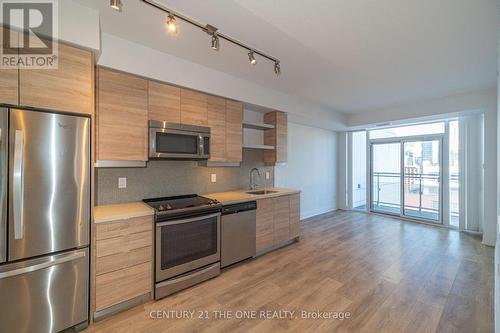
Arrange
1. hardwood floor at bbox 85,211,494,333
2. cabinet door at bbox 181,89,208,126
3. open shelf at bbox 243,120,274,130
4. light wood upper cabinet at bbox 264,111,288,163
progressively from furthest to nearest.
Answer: light wood upper cabinet at bbox 264,111,288,163
open shelf at bbox 243,120,274,130
cabinet door at bbox 181,89,208,126
hardwood floor at bbox 85,211,494,333

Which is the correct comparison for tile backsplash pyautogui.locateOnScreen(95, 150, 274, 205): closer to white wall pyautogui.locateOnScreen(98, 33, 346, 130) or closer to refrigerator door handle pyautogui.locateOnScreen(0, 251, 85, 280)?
refrigerator door handle pyautogui.locateOnScreen(0, 251, 85, 280)

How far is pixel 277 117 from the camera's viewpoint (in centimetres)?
405

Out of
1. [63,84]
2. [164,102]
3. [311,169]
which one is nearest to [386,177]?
[311,169]

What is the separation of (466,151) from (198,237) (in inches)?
221

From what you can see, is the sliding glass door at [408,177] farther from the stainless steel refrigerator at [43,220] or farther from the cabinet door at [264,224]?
the stainless steel refrigerator at [43,220]

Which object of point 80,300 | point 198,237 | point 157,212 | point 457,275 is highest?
point 157,212

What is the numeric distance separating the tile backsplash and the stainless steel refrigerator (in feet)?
2.18

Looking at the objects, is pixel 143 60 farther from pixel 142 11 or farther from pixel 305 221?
pixel 305 221

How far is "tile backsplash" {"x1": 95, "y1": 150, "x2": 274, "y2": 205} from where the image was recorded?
251 centimetres

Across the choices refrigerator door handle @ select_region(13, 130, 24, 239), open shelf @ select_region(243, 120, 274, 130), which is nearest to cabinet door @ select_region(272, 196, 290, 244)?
open shelf @ select_region(243, 120, 274, 130)

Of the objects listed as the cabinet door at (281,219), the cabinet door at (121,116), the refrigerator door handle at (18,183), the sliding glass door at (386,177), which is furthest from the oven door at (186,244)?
the sliding glass door at (386,177)

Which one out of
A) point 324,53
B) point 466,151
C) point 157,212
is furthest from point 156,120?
point 466,151

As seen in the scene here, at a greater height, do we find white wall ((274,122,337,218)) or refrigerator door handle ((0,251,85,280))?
white wall ((274,122,337,218))

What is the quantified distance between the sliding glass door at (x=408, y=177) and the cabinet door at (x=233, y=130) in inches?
179
